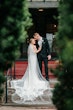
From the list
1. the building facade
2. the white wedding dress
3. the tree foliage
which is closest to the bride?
the white wedding dress

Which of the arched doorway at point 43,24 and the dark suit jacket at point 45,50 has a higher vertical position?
the dark suit jacket at point 45,50

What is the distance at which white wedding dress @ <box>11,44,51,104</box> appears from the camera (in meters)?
16.6

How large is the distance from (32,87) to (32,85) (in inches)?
4.5

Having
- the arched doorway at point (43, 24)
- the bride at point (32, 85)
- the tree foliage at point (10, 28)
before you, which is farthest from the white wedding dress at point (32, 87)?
the tree foliage at point (10, 28)

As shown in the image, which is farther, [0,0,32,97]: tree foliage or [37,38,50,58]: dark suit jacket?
[37,38,50,58]: dark suit jacket

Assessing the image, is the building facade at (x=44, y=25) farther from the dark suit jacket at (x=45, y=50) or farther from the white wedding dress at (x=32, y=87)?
the white wedding dress at (x=32, y=87)

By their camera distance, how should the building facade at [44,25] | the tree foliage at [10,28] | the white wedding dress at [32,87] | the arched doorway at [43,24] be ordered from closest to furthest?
1. the tree foliage at [10,28]
2. the white wedding dress at [32,87]
3. the building facade at [44,25]
4. the arched doorway at [43,24]

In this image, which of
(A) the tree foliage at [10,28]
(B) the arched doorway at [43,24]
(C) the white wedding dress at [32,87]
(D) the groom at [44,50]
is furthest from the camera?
(B) the arched doorway at [43,24]

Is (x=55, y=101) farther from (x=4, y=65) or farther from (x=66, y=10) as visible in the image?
(x=66, y=10)

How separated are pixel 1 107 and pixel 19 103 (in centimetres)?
77

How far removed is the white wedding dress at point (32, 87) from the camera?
655 inches

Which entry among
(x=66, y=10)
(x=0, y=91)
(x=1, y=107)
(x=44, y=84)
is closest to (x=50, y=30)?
(x=44, y=84)

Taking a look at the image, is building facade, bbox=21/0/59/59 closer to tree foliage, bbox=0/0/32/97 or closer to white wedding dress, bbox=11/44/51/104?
white wedding dress, bbox=11/44/51/104

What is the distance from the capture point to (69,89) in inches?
370
